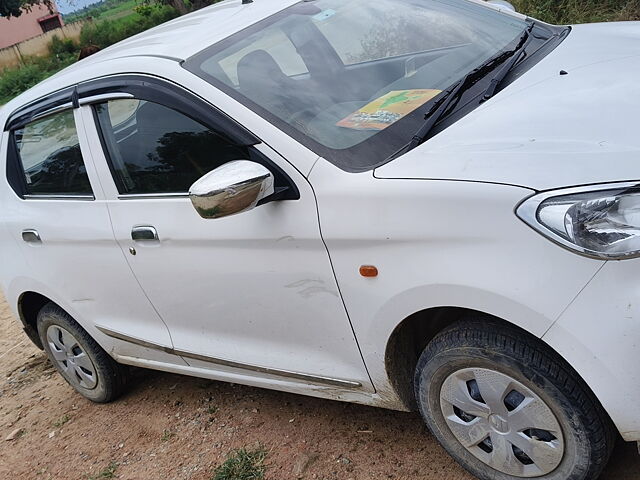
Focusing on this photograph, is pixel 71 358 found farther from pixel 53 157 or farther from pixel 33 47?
pixel 33 47

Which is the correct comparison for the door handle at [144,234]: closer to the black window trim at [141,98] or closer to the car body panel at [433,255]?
the black window trim at [141,98]

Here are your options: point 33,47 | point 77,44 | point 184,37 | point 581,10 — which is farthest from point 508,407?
point 33,47

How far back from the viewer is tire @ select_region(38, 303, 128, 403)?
3.78 meters

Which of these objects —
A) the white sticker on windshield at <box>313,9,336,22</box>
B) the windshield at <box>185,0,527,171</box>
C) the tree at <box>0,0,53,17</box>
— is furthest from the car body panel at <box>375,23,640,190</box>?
the tree at <box>0,0,53,17</box>

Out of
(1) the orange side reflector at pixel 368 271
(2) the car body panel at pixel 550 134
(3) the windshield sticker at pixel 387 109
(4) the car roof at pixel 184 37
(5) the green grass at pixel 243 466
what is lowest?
(5) the green grass at pixel 243 466

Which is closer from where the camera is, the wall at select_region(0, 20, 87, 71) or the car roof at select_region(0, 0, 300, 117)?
the car roof at select_region(0, 0, 300, 117)

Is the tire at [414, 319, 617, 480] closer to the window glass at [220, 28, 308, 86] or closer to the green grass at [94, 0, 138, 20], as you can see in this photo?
the window glass at [220, 28, 308, 86]

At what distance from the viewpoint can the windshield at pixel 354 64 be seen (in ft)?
8.29

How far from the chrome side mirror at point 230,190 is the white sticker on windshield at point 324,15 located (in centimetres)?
107

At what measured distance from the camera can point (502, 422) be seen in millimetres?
2248

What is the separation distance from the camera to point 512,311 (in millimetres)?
1973

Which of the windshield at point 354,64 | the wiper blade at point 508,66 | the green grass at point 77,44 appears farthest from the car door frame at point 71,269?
the green grass at point 77,44

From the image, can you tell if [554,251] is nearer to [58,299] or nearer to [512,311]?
[512,311]

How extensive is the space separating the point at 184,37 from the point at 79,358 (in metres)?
1.94
